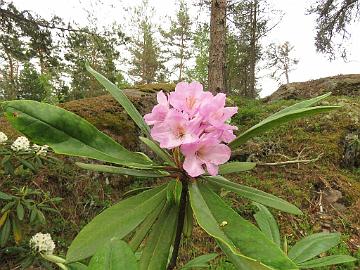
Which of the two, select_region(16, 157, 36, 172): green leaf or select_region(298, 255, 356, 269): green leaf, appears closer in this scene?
select_region(298, 255, 356, 269): green leaf

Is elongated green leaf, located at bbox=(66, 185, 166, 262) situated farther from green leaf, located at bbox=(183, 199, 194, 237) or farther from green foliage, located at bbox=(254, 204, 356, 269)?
green foliage, located at bbox=(254, 204, 356, 269)

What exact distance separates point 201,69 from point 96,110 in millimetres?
13683

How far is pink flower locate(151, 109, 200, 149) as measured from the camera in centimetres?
90

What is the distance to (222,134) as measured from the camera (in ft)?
3.15

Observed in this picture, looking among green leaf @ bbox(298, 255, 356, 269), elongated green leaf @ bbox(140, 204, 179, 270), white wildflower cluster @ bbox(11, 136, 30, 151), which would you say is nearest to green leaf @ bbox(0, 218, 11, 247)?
white wildflower cluster @ bbox(11, 136, 30, 151)

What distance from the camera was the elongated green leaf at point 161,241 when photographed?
35.6 inches

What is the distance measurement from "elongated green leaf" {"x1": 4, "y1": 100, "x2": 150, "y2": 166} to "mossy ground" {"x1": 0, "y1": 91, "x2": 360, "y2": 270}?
2.36 metres

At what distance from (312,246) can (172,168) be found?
85cm

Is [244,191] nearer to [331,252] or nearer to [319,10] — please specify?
[331,252]

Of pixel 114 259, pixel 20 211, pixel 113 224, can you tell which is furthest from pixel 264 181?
pixel 114 259

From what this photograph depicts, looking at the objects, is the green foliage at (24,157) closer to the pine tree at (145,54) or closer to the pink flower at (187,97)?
the pink flower at (187,97)

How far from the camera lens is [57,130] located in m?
0.84

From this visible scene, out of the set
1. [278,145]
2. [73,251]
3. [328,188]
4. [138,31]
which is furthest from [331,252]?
[138,31]

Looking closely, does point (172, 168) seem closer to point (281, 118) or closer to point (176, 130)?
point (176, 130)
